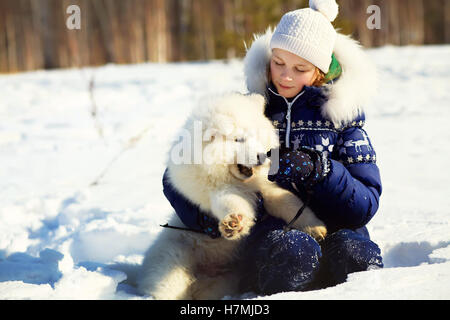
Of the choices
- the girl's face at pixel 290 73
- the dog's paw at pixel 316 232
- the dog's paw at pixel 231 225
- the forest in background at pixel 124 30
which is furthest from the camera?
the forest in background at pixel 124 30

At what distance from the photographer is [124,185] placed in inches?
147

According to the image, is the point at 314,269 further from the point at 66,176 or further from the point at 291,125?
the point at 66,176

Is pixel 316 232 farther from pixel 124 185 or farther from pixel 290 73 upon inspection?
pixel 124 185

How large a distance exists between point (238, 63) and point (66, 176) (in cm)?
782

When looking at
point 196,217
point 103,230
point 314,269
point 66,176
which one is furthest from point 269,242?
point 66,176

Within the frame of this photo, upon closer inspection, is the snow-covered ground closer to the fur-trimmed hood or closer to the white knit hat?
the fur-trimmed hood

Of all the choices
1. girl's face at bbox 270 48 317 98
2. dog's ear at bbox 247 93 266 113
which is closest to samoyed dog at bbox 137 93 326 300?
dog's ear at bbox 247 93 266 113

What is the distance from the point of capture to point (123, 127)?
581 centimetres

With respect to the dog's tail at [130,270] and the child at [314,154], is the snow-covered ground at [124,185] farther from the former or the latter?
the child at [314,154]

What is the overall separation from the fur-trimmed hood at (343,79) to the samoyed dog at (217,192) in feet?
0.83

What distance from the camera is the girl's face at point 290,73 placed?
1.94m
